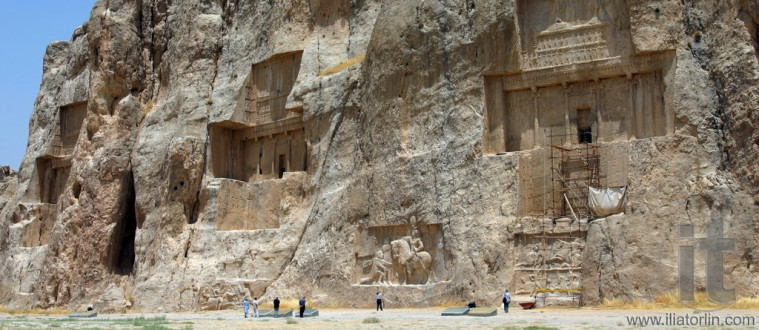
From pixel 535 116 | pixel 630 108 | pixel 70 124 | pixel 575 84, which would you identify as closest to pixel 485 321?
pixel 535 116

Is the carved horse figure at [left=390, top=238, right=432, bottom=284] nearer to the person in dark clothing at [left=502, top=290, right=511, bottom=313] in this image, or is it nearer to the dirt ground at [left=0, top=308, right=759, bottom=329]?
the dirt ground at [left=0, top=308, right=759, bottom=329]

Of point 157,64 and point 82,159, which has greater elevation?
point 157,64

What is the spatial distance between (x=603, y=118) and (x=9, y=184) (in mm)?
36826

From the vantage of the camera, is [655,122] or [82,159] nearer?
[655,122]

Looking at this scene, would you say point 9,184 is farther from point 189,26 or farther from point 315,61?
point 315,61

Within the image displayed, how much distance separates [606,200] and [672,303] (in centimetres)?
370

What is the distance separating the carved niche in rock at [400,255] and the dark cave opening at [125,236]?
1423cm

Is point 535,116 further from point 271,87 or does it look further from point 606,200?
point 271,87

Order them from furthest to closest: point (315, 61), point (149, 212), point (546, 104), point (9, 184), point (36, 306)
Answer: point (9, 184) < point (36, 306) < point (149, 212) < point (315, 61) < point (546, 104)

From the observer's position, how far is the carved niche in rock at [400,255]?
92.1 ft

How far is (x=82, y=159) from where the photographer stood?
4156 centimetres

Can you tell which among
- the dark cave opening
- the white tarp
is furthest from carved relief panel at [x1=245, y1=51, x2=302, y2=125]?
the white tarp

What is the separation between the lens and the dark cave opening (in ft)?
130

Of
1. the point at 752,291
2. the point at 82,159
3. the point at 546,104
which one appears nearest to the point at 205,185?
the point at 82,159
